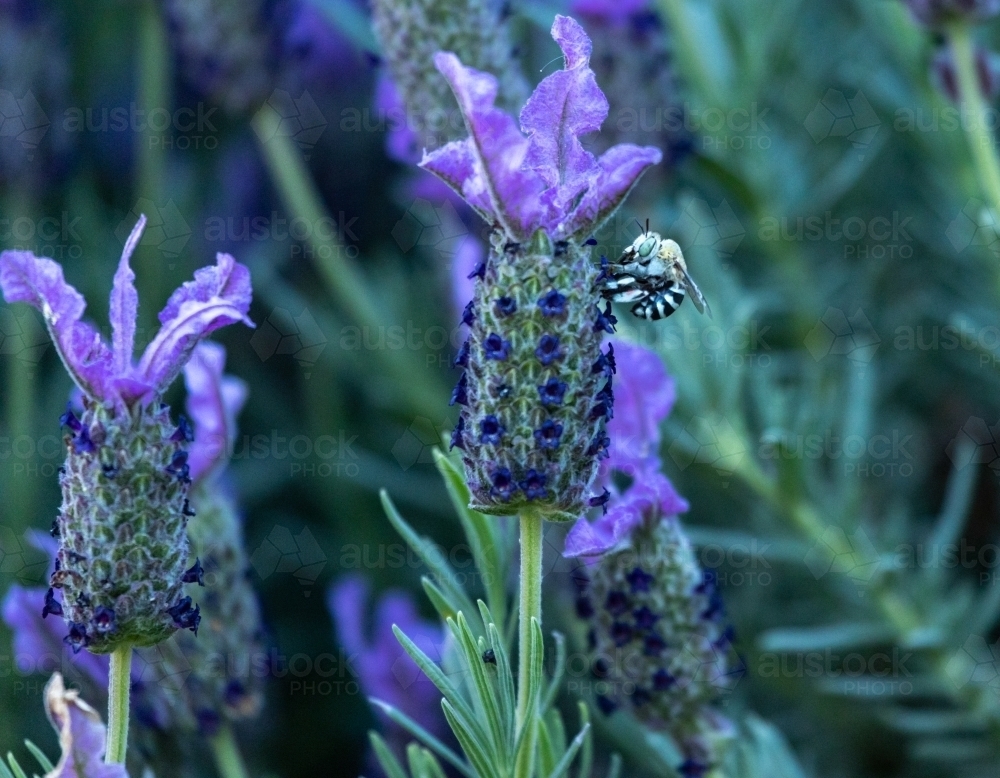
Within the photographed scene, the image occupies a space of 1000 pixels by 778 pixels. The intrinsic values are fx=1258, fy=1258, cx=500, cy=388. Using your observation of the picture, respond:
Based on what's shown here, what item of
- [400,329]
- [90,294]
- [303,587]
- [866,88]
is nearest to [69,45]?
[90,294]

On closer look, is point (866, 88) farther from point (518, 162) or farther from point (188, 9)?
point (518, 162)

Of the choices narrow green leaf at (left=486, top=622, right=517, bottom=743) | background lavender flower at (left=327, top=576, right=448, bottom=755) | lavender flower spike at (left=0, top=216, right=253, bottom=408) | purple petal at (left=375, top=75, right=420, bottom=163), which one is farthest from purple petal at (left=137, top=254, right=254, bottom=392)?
background lavender flower at (left=327, top=576, right=448, bottom=755)

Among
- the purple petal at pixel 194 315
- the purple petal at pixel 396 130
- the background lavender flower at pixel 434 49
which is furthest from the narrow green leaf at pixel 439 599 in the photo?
the purple petal at pixel 396 130

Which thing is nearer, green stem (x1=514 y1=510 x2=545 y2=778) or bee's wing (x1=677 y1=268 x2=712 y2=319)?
green stem (x1=514 y1=510 x2=545 y2=778)

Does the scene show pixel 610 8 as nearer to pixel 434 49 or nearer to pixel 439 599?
pixel 434 49

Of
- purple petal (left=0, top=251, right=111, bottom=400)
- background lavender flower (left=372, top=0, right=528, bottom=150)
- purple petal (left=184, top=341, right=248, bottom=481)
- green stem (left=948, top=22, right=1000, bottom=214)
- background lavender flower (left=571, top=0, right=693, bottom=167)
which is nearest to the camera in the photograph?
purple petal (left=0, top=251, right=111, bottom=400)

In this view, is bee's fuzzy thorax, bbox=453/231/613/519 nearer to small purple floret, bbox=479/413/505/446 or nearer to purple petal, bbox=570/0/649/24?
small purple floret, bbox=479/413/505/446
